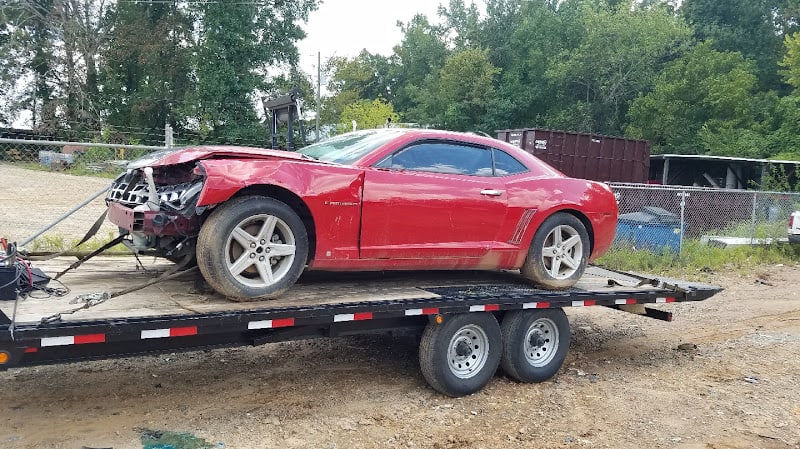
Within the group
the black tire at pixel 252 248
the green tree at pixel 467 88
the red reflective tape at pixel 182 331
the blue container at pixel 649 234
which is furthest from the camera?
the green tree at pixel 467 88

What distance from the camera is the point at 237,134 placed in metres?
34.3

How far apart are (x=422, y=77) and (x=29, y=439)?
5142 cm

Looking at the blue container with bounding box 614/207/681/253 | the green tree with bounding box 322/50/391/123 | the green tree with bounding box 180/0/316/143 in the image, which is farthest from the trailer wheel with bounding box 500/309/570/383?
→ the green tree with bounding box 322/50/391/123

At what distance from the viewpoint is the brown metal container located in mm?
17422

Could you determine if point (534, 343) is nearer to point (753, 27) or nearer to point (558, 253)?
point (558, 253)

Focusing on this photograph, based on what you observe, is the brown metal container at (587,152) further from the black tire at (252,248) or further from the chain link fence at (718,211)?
the black tire at (252,248)

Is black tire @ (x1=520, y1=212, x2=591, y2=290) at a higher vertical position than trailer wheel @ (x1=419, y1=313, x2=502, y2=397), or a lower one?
higher

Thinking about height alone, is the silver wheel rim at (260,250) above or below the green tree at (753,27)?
below

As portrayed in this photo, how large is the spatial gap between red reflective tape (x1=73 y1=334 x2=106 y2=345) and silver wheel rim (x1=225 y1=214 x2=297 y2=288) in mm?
878

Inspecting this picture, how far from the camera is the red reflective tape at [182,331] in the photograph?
3787 mm

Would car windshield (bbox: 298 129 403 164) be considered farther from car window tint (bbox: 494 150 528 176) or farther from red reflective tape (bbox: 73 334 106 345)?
red reflective tape (bbox: 73 334 106 345)

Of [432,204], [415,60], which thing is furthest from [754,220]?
[415,60]

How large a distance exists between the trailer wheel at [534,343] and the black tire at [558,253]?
321 millimetres

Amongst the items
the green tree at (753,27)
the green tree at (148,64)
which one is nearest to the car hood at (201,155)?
the green tree at (148,64)
